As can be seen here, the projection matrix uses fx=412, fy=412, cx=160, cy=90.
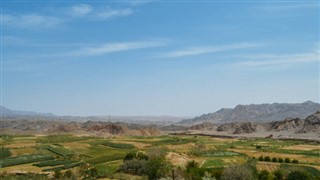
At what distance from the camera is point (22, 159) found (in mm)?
69188

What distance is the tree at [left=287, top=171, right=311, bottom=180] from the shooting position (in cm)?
4694

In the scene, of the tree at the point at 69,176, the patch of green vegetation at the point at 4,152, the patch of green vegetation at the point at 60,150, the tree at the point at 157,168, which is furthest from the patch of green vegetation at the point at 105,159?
the patch of green vegetation at the point at 4,152

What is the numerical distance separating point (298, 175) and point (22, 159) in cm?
4468

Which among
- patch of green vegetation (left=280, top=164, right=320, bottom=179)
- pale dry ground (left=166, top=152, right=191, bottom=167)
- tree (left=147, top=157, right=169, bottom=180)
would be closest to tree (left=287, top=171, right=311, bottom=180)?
patch of green vegetation (left=280, top=164, right=320, bottom=179)

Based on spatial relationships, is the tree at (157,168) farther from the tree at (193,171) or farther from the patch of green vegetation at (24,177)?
the patch of green vegetation at (24,177)

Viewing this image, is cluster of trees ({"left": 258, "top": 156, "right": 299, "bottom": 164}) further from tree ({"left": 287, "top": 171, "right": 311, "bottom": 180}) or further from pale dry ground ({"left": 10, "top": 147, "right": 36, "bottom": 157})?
pale dry ground ({"left": 10, "top": 147, "right": 36, "bottom": 157})

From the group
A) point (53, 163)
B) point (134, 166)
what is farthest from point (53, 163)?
point (134, 166)

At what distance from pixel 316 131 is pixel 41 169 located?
294 feet

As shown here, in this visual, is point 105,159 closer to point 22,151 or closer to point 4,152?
point 22,151

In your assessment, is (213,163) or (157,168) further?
(213,163)

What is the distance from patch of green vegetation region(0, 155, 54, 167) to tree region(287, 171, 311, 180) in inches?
1621

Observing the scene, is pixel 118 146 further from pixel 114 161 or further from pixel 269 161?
pixel 269 161

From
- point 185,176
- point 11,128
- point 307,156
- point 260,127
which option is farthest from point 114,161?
point 11,128

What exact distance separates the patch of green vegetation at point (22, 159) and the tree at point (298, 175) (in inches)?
1621
